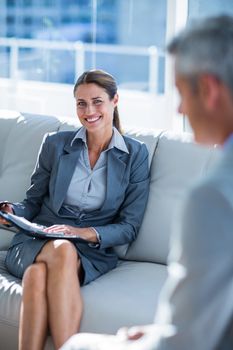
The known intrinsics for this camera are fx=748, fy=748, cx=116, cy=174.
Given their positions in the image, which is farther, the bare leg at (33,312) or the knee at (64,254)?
the knee at (64,254)

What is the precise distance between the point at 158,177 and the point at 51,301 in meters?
0.80

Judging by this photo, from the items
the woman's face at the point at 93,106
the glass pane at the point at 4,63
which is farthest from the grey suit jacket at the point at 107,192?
the glass pane at the point at 4,63

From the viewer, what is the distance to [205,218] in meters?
1.31

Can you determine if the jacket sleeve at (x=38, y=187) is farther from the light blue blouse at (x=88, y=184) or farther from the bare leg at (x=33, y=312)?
the bare leg at (x=33, y=312)

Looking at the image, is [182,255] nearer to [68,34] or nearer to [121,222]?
[121,222]

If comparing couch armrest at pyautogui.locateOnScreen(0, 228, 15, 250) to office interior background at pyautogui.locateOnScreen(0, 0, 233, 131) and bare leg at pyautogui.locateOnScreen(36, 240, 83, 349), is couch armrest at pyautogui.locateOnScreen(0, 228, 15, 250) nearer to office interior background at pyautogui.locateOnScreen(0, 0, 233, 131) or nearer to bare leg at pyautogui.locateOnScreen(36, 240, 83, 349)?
bare leg at pyautogui.locateOnScreen(36, 240, 83, 349)

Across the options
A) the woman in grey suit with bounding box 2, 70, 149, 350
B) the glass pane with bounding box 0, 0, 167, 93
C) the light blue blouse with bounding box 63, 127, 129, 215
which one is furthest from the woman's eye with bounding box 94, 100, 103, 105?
the glass pane with bounding box 0, 0, 167, 93

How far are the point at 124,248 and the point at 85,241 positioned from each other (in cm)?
29

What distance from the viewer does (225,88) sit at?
1.36m

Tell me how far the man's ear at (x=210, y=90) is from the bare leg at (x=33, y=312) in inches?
57.1

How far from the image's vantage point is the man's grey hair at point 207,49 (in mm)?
1354

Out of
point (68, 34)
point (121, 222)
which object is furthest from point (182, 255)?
point (68, 34)

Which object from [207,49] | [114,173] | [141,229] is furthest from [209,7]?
[207,49]

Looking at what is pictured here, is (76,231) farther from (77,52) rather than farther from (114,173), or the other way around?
(77,52)
